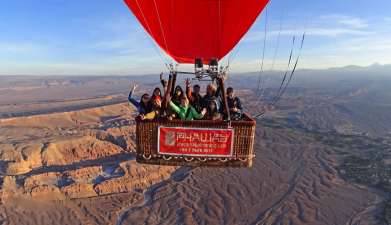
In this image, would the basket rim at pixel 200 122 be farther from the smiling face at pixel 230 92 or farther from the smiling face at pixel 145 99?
the smiling face at pixel 230 92

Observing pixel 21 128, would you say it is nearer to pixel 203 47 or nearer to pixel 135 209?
pixel 135 209

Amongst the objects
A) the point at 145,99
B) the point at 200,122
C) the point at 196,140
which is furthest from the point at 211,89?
the point at 145,99

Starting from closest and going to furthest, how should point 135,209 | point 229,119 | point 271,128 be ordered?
point 229,119, point 135,209, point 271,128

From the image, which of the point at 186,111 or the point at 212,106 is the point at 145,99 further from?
the point at 212,106

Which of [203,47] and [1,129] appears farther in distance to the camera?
[1,129]

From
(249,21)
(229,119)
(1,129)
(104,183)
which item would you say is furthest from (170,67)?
→ (1,129)

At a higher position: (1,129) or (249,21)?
(249,21)

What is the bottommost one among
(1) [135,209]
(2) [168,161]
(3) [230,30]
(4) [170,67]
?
(1) [135,209]

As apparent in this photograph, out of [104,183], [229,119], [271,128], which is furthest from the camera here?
[271,128]
